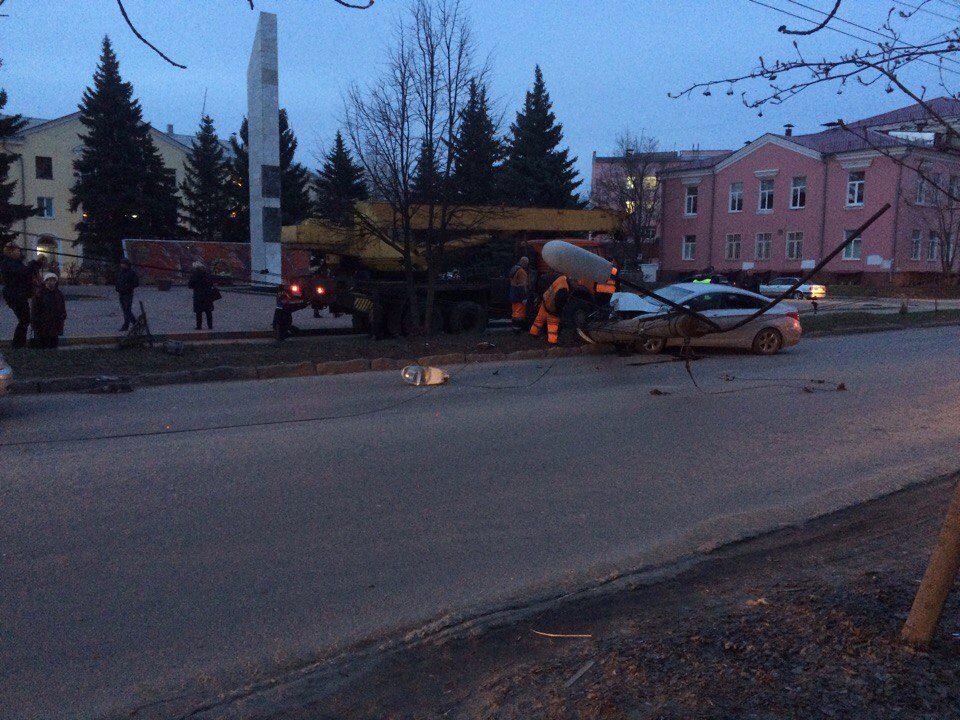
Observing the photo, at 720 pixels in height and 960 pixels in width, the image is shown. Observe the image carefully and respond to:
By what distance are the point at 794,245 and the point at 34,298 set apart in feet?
160

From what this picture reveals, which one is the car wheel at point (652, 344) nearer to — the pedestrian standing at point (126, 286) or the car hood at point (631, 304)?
the car hood at point (631, 304)

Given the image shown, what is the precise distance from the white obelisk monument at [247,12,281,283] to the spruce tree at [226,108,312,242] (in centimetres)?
1080

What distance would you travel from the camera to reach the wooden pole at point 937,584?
3523 mm

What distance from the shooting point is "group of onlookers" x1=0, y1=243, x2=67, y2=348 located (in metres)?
14.1

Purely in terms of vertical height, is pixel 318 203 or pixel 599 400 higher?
pixel 318 203

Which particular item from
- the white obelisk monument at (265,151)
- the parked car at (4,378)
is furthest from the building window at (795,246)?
the parked car at (4,378)

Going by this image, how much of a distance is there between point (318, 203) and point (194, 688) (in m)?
14.7

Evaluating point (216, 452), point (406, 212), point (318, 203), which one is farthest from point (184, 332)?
point (216, 452)

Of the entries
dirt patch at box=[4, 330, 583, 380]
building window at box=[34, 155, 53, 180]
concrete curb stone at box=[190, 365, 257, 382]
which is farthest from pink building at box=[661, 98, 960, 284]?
building window at box=[34, 155, 53, 180]

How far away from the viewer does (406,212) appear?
16047mm

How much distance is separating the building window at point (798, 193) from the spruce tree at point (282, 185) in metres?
30.5

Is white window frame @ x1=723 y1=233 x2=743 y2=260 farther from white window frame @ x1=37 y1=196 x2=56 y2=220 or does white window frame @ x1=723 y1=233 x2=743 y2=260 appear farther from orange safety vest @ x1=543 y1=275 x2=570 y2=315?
white window frame @ x1=37 y1=196 x2=56 y2=220

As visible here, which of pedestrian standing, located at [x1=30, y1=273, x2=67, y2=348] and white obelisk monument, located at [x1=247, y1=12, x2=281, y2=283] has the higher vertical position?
white obelisk monument, located at [x1=247, y1=12, x2=281, y2=283]

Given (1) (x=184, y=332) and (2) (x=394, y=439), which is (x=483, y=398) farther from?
Answer: (1) (x=184, y=332)
